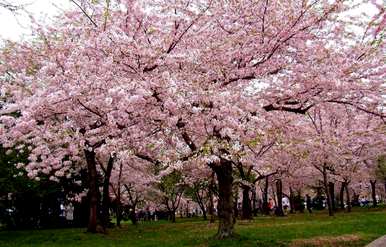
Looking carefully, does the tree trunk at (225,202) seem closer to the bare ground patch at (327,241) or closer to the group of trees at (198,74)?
the group of trees at (198,74)

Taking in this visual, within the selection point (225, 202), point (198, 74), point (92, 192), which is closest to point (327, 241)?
point (225, 202)

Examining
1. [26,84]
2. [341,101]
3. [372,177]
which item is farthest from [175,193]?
[341,101]

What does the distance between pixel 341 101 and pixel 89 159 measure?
48.2 ft

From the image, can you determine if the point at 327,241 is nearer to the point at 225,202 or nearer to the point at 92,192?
the point at 225,202

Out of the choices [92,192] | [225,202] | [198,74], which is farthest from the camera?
[92,192]

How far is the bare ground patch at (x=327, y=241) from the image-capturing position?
49.1ft

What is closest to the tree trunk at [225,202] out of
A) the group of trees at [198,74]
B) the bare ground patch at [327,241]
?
the group of trees at [198,74]

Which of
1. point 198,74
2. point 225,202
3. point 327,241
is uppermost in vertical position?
point 198,74

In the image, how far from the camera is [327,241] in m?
15.6

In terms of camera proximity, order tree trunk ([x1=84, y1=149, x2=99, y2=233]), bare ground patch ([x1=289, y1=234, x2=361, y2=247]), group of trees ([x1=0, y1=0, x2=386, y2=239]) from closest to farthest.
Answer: group of trees ([x1=0, y1=0, x2=386, y2=239])
bare ground patch ([x1=289, y1=234, x2=361, y2=247])
tree trunk ([x1=84, y1=149, x2=99, y2=233])

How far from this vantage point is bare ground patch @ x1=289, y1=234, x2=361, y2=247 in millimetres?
14960

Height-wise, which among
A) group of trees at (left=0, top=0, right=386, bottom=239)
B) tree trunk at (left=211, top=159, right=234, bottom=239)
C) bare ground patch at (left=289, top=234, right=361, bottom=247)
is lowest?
bare ground patch at (left=289, top=234, right=361, bottom=247)

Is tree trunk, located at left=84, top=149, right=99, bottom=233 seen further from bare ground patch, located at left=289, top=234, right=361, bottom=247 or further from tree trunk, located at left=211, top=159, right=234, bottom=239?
bare ground patch, located at left=289, top=234, right=361, bottom=247

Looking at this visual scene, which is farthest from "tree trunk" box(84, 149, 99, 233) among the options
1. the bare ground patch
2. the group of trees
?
the bare ground patch
